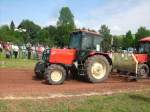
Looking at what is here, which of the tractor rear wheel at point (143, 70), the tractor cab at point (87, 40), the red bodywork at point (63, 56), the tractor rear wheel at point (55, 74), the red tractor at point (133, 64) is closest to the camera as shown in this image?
the tractor rear wheel at point (55, 74)

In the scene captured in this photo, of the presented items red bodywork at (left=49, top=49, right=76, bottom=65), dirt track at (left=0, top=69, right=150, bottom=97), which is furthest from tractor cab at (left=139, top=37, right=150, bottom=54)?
red bodywork at (left=49, top=49, right=76, bottom=65)

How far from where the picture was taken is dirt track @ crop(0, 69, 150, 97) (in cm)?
1239

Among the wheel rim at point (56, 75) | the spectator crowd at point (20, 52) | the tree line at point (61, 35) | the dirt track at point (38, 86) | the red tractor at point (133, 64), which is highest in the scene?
the tree line at point (61, 35)

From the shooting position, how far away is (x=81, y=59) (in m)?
15.7

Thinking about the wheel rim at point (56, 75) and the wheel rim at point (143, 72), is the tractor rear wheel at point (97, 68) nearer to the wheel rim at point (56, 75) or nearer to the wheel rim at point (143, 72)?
the wheel rim at point (56, 75)

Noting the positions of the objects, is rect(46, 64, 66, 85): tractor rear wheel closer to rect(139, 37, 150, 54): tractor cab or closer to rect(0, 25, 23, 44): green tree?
rect(139, 37, 150, 54): tractor cab

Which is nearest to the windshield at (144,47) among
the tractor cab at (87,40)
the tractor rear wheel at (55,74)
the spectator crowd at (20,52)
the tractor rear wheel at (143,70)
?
→ the tractor rear wheel at (143,70)

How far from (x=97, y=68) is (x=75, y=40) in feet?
5.06

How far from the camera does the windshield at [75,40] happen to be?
52.6 feet

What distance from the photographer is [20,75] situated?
679 inches

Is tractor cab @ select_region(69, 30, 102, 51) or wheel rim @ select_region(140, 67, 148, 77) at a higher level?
tractor cab @ select_region(69, 30, 102, 51)

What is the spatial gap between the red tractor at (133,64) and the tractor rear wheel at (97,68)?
4.91 feet

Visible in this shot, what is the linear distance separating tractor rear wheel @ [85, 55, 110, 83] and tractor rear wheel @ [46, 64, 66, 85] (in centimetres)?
114

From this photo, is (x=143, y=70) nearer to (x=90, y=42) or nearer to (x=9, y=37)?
(x=90, y=42)
